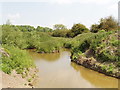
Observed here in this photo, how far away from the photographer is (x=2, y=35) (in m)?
14.4

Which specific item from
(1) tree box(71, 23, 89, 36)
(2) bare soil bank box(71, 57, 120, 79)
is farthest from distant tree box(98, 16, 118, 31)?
(2) bare soil bank box(71, 57, 120, 79)

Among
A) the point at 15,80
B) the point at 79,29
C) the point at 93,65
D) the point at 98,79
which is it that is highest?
the point at 79,29

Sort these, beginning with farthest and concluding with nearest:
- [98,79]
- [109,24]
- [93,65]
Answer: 1. [109,24]
2. [93,65]
3. [98,79]

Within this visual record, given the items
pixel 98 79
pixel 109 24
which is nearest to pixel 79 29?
pixel 109 24

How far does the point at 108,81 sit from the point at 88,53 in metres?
3.74

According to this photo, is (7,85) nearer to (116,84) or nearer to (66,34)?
(116,84)

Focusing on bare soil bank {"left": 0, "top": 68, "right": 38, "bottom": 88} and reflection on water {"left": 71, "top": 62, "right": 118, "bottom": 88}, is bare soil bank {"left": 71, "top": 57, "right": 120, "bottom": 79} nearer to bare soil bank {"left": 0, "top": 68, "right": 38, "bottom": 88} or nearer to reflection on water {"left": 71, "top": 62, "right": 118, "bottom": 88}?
reflection on water {"left": 71, "top": 62, "right": 118, "bottom": 88}

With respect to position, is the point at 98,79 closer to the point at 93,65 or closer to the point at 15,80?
the point at 93,65

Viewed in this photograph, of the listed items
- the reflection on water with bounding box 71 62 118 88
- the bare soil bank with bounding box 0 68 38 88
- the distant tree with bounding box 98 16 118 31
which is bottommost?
the reflection on water with bounding box 71 62 118 88

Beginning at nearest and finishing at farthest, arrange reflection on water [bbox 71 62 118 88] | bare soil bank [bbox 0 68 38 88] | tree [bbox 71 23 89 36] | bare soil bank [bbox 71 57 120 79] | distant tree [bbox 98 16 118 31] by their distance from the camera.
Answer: bare soil bank [bbox 0 68 38 88] < reflection on water [bbox 71 62 118 88] < bare soil bank [bbox 71 57 120 79] < distant tree [bbox 98 16 118 31] < tree [bbox 71 23 89 36]

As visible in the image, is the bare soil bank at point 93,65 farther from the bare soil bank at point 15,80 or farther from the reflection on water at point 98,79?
the bare soil bank at point 15,80

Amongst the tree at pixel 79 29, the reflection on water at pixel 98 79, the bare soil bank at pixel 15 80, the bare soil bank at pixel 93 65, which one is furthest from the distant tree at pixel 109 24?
the bare soil bank at pixel 15 80

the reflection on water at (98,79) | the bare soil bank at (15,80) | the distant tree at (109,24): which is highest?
the distant tree at (109,24)

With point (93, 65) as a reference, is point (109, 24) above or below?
above
